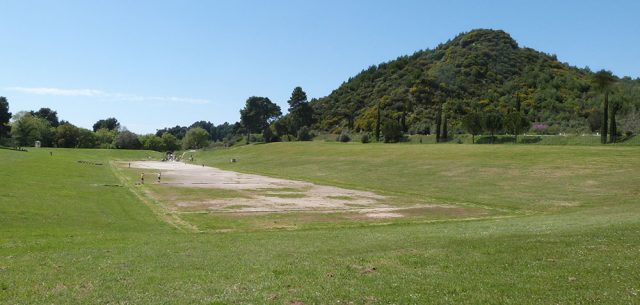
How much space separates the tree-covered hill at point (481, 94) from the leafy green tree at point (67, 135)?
8288 centimetres

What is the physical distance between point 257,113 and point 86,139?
6280 cm

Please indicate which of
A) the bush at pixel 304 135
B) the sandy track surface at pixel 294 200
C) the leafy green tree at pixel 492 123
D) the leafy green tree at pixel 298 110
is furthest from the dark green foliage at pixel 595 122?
the leafy green tree at pixel 298 110

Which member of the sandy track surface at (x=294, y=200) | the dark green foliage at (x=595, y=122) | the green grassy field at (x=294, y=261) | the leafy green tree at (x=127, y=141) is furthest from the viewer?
the leafy green tree at (x=127, y=141)

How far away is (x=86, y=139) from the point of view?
7092 inches

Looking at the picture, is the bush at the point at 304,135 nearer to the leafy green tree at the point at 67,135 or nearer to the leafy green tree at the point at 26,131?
the leafy green tree at the point at 26,131

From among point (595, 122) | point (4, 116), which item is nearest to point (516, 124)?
point (595, 122)

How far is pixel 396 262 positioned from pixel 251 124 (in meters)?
159

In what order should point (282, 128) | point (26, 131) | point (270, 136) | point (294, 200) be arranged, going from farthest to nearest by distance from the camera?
1. point (282, 128)
2. point (270, 136)
3. point (26, 131)
4. point (294, 200)

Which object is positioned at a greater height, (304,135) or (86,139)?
(304,135)

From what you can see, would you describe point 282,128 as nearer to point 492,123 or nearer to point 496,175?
point 492,123

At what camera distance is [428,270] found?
12289 millimetres

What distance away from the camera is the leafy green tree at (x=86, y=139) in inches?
7003

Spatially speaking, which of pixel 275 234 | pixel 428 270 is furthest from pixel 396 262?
pixel 275 234

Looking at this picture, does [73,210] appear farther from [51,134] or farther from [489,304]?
[51,134]
